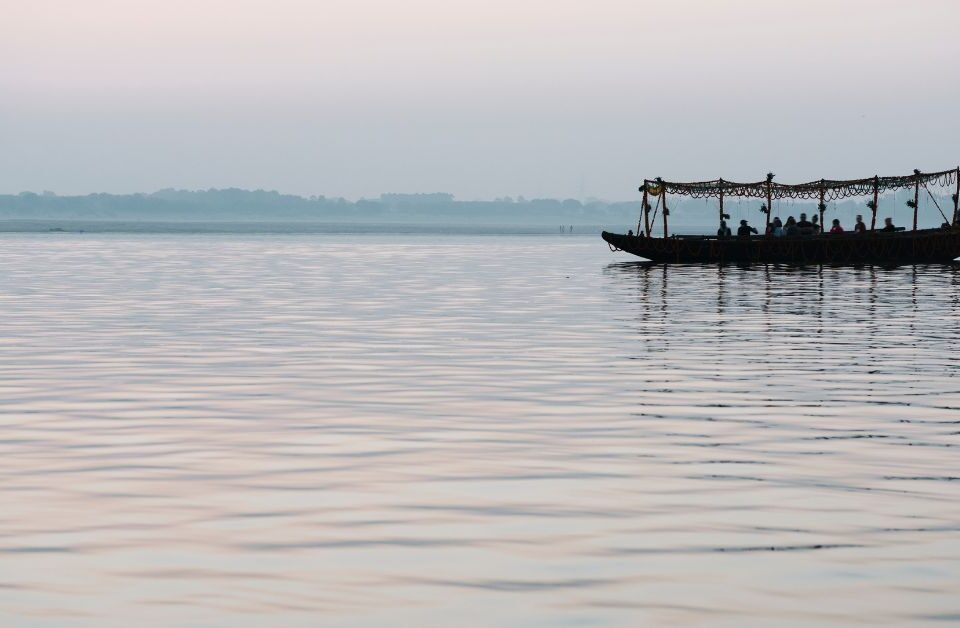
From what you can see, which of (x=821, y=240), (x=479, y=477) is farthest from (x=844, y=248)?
(x=479, y=477)

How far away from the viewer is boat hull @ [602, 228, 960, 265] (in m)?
73.4

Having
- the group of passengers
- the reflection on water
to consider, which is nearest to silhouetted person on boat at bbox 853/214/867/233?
the group of passengers

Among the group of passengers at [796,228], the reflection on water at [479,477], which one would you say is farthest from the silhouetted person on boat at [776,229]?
the reflection on water at [479,477]

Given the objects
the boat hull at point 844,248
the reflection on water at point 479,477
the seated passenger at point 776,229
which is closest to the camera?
the reflection on water at point 479,477

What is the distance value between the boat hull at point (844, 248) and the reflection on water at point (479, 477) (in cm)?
4346

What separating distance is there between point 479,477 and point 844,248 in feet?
208

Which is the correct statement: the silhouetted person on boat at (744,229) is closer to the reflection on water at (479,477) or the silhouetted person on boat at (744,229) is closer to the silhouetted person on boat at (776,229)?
the silhouetted person on boat at (776,229)

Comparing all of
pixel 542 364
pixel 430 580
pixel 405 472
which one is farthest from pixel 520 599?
pixel 542 364

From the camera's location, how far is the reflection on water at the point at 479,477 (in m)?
9.06

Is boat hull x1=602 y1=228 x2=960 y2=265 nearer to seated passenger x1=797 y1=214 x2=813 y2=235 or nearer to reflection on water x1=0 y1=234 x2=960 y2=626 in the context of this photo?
seated passenger x1=797 y1=214 x2=813 y2=235

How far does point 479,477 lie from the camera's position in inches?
524

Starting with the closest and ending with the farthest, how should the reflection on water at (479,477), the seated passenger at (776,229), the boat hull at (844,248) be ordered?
the reflection on water at (479,477) → the boat hull at (844,248) → the seated passenger at (776,229)

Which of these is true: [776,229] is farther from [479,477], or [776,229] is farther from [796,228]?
[479,477]

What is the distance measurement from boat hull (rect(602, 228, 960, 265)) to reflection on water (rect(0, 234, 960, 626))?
43463 mm
